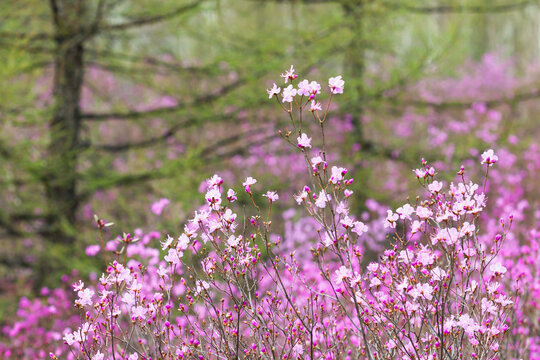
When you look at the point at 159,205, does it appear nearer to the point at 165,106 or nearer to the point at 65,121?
the point at 65,121

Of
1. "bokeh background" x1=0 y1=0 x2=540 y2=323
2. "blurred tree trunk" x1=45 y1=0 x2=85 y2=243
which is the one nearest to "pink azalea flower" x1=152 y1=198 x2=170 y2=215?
"bokeh background" x1=0 y1=0 x2=540 y2=323

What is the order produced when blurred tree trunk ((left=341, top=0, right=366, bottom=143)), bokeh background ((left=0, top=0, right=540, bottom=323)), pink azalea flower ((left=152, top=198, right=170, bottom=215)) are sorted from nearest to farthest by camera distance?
1. pink azalea flower ((left=152, top=198, right=170, bottom=215))
2. bokeh background ((left=0, top=0, right=540, bottom=323))
3. blurred tree trunk ((left=341, top=0, right=366, bottom=143))

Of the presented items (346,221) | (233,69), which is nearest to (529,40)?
(233,69)

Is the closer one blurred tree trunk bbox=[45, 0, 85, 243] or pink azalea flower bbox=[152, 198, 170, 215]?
pink azalea flower bbox=[152, 198, 170, 215]

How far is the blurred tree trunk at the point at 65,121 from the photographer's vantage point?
5.18 m

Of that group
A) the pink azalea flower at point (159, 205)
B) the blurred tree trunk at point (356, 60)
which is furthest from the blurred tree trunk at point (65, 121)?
the blurred tree trunk at point (356, 60)

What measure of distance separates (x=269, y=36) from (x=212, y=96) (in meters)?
1.24

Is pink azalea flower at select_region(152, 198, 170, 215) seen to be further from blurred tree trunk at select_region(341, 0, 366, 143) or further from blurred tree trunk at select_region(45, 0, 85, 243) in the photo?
blurred tree trunk at select_region(341, 0, 366, 143)

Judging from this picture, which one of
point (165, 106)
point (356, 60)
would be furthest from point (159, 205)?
point (356, 60)

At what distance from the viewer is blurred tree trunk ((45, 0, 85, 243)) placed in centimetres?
518

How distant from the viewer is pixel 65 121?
19.0 feet

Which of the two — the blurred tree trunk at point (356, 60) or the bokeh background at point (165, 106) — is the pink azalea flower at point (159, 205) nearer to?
the bokeh background at point (165, 106)

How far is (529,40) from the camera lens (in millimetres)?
20625

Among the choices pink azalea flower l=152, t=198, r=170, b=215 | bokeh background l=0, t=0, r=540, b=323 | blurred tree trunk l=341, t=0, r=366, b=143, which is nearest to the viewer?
pink azalea flower l=152, t=198, r=170, b=215
